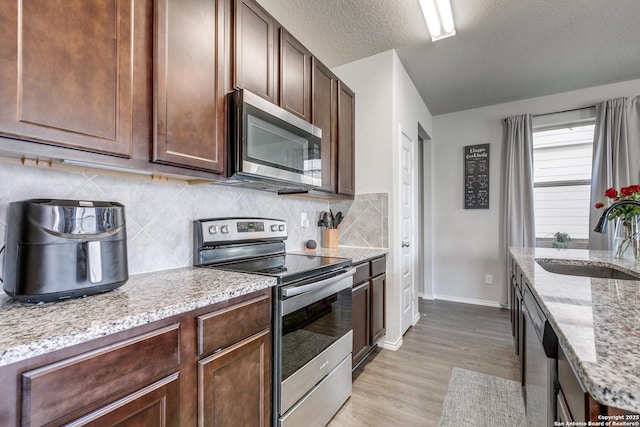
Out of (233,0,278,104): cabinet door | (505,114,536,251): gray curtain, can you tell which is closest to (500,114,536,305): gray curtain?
(505,114,536,251): gray curtain

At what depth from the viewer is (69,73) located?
Result: 961 mm

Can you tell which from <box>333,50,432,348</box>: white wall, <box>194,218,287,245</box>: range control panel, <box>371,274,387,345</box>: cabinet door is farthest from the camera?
<box>333,50,432,348</box>: white wall

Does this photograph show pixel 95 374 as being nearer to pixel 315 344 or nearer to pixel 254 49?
pixel 315 344

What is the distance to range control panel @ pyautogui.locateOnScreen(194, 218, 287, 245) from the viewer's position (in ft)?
5.42

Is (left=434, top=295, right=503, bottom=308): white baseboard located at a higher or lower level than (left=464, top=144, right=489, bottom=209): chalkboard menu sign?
lower

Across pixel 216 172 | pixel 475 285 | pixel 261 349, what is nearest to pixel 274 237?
pixel 216 172

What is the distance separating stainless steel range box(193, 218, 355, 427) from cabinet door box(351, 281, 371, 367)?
15 cm

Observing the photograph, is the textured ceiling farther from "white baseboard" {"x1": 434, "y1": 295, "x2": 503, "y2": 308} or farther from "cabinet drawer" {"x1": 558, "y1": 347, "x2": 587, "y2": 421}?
"white baseboard" {"x1": 434, "y1": 295, "x2": 503, "y2": 308}

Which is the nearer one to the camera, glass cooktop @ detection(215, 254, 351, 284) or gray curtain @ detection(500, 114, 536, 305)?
glass cooktop @ detection(215, 254, 351, 284)

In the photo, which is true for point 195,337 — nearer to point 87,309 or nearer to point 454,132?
point 87,309

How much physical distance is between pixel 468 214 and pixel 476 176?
0.53 m

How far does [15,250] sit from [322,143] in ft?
5.99

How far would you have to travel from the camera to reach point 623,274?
1.76 m

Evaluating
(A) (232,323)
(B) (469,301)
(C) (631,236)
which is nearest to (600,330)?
(A) (232,323)
